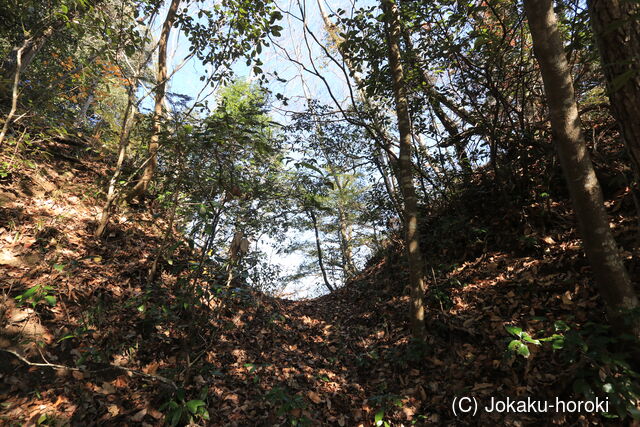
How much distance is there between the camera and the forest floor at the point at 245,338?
297 centimetres

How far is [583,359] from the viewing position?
2.66m

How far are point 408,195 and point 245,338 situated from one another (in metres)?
3.60

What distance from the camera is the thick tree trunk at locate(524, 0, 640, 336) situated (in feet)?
8.45

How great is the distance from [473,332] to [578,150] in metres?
2.58

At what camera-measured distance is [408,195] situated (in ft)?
14.0

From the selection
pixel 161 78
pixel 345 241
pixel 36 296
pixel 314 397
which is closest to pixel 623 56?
pixel 314 397

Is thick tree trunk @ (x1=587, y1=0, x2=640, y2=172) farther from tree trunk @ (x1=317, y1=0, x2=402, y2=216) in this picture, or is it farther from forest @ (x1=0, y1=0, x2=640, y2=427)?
tree trunk @ (x1=317, y1=0, x2=402, y2=216)

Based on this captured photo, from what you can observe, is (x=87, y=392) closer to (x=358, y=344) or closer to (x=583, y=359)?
(x=358, y=344)

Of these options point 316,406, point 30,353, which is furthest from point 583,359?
point 30,353

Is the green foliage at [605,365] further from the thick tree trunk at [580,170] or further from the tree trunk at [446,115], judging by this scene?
the tree trunk at [446,115]

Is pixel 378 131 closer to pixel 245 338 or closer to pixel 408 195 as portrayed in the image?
pixel 408 195

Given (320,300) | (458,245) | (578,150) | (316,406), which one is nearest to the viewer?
(578,150)

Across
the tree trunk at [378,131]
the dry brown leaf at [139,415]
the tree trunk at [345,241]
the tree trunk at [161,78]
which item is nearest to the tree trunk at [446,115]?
the tree trunk at [378,131]

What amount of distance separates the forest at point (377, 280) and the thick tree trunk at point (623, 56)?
0.05 feet
